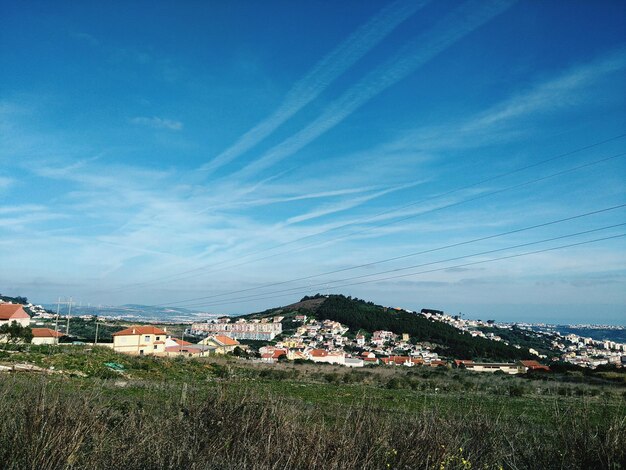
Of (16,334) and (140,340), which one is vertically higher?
(16,334)

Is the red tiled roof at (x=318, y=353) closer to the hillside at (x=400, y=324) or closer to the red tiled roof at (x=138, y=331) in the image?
the red tiled roof at (x=138, y=331)

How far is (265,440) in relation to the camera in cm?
555

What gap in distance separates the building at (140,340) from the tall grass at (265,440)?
62116 millimetres

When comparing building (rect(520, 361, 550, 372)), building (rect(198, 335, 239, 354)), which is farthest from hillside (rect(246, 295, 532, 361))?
building (rect(198, 335, 239, 354))

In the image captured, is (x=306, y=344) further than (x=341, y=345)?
Yes

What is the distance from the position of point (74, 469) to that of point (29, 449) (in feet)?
1.81

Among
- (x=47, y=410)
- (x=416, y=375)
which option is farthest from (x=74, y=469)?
(x=416, y=375)

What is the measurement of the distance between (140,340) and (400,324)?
256 feet

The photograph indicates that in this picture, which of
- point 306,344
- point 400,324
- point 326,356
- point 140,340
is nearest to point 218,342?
point 306,344

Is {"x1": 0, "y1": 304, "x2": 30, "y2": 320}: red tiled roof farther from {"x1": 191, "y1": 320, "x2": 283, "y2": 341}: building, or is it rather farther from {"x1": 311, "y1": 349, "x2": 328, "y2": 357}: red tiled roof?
{"x1": 191, "y1": 320, "x2": 283, "y2": 341}: building

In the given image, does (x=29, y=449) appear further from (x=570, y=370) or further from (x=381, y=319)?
(x=381, y=319)

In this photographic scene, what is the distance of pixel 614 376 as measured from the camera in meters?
41.2

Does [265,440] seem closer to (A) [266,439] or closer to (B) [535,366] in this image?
(A) [266,439]

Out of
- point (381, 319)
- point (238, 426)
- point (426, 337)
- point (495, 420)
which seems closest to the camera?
point (238, 426)
